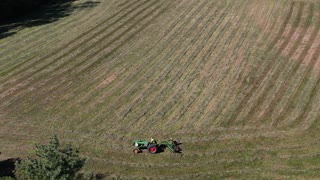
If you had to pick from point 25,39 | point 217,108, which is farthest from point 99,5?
point 217,108

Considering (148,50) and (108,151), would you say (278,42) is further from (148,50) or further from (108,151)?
(108,151)

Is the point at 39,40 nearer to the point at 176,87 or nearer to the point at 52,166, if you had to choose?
the point at 176,87

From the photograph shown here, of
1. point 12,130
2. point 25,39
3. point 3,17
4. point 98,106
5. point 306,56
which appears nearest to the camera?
point 12,130

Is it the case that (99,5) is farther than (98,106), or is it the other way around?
(99,5)

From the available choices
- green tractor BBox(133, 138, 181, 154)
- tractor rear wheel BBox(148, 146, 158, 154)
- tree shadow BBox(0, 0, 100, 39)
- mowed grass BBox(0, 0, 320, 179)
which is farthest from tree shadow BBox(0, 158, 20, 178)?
tree shadow BBox(0, 0, 100, 39)

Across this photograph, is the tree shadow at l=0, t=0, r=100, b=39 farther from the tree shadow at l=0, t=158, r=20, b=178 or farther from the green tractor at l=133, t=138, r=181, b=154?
the green tractor at l=133, t=138, r=181, b=154

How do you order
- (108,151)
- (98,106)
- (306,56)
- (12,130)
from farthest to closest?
(306,56), (98,106), (12,130), (108,151)
